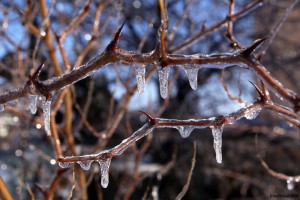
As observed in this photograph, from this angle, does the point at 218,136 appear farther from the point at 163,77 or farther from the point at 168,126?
the point at 163,77

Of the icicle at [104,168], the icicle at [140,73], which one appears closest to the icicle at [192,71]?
the icicle at [140,73]

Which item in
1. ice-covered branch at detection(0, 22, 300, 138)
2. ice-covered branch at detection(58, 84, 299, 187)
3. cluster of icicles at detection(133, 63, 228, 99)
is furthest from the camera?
ice-covered branch at detection(58, 84, 299, 187)

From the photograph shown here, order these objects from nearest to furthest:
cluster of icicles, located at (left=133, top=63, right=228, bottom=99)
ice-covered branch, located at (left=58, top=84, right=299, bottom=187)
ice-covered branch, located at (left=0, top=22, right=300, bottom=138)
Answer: ice-covered branch, located at (left=0, top=22, right=300, bottom=138) → cluster of icicles, located at (left=133, top=63, right=228, bottom=99) → ice-covered branch, located at (left=58, top=84, right=299, bottom=187)

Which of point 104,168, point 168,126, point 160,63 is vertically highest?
point 160,63

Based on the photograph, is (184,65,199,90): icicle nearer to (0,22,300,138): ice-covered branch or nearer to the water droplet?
(0,22,300,138): ice-covered branch

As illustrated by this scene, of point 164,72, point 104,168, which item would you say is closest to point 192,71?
point 164,72

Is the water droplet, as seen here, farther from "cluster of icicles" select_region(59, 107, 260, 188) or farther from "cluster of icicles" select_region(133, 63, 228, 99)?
"cluster of icicles" select_region(133, 63, 228, 99)

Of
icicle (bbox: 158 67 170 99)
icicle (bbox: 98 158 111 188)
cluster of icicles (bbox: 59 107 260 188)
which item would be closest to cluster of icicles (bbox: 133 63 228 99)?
icicle (bbox: 158 67 170 99)

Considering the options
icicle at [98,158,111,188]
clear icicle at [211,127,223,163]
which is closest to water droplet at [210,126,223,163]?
clear icicle at [211,127,223,163]

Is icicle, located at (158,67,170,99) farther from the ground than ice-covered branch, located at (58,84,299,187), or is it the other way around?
icicle, located at (158,67,170,99)

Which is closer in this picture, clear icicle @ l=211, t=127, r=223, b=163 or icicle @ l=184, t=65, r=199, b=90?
icicle @ l=184, t=65, r=199, b=90

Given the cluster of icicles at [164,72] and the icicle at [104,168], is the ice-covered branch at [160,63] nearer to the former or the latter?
the cluster of icicles at [164,72]

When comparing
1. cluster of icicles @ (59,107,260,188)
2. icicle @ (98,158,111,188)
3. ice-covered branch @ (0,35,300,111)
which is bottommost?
icicle @ (98,158,111,188)
